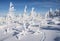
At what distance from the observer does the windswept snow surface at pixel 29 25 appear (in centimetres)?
235

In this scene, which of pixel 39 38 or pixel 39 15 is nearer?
pixel 39 38

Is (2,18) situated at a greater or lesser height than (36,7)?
lesser

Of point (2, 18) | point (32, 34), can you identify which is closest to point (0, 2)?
point (2, 18)

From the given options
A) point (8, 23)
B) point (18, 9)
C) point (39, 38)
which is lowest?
point (39, 38)

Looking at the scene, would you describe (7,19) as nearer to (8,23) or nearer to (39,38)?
(8,23)

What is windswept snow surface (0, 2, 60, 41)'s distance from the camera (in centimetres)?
235

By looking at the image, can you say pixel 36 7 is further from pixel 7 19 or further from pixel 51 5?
pixel 7 19

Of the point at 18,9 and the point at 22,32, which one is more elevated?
the point at 18,9

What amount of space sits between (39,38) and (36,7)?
1.77ft

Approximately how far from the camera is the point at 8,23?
242 cm

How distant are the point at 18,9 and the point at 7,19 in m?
0.26

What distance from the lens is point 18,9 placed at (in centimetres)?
247

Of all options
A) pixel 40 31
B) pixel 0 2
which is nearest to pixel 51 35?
pixel 40 31

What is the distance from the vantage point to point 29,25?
2.42 m
